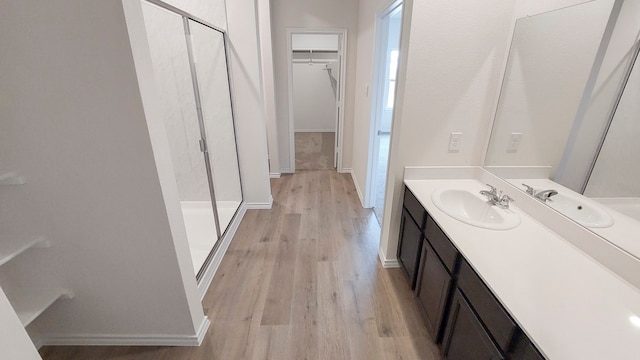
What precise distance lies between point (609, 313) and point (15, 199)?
7.88 feet

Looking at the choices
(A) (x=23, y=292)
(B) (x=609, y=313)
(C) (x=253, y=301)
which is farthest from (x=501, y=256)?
(A) (x=23, y=292)

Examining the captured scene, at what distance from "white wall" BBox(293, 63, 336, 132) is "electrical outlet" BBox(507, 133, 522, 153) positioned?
3914 mm

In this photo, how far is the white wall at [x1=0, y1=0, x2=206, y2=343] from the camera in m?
1.03

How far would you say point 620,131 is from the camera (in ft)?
3.61

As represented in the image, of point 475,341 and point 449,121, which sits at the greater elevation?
point 449,121

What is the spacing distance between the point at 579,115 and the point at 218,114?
8.60 ft

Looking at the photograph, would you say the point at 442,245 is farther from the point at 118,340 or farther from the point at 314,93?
the point at 314,93

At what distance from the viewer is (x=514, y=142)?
67.0 inches

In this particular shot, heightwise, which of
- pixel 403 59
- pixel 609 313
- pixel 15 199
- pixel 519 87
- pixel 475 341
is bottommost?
pixel 475 341

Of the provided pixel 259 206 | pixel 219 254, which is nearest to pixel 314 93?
pixel 259 206

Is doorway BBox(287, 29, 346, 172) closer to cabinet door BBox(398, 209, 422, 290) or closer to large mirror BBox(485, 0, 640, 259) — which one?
cabinet door BBox(398, 209, 422, 290)

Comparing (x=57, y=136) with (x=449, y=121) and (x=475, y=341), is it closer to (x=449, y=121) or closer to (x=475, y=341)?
(x=475, y=341)

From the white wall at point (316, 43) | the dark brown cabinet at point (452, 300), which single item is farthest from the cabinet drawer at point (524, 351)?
the white wall at point (316, 43)

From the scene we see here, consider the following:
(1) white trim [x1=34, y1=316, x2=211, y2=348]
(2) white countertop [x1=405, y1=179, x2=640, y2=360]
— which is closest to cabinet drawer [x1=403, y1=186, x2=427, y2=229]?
(2) white countertop [x1=405, y1=179, x2=640, y2=360]
